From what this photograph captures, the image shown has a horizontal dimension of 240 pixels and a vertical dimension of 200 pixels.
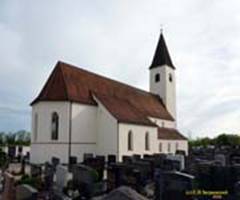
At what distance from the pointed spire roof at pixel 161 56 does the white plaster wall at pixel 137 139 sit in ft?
47.6

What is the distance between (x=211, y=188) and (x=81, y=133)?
19388mm

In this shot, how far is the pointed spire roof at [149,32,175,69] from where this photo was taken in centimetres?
4603

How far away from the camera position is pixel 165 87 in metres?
45.7

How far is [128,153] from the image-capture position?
29.0 metres

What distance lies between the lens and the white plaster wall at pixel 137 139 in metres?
28.5

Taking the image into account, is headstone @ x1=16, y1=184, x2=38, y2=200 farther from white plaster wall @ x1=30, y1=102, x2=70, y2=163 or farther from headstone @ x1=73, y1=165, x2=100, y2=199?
white plaster wall @ x1=30, y1=102, x2=70, y2=163

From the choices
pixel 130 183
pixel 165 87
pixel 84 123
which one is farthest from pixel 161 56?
pixel 130 183

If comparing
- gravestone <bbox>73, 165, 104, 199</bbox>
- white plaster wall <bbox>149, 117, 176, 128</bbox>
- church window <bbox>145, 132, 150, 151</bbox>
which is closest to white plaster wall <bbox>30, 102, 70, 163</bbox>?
church window <bbox>145, 132, 150, 151</bbox>

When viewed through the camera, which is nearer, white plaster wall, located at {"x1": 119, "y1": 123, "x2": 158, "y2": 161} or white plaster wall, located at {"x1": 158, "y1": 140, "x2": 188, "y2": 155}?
white plaster wall, located at {"x1": 119, "y1": 123, "x2": 158, "y2": 161}

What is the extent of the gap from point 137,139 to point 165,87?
16514mm

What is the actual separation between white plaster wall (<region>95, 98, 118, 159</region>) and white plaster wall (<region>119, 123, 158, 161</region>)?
0.48m

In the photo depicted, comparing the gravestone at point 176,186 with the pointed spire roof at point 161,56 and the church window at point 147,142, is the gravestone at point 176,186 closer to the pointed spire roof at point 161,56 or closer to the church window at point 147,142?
the church window at point 147,142

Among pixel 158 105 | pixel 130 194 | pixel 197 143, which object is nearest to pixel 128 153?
pixel 158 105

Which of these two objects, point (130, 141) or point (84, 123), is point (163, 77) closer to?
point (130, 141)
